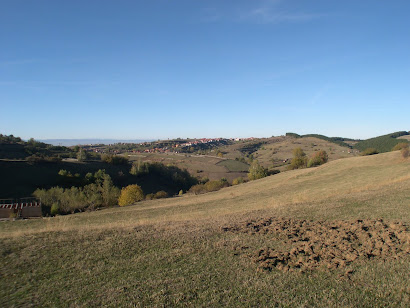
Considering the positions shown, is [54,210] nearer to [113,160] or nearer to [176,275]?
[176,275]

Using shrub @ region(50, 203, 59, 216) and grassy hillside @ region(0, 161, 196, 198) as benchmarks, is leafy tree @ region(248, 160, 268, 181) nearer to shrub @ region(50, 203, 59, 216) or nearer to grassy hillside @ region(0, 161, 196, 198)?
grassy hillside @ region(0, 161, 196, 198)

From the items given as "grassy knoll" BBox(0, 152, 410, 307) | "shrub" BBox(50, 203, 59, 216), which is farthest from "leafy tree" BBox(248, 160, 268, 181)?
"grassy knoll" BBox(0, 152, 410, 307)

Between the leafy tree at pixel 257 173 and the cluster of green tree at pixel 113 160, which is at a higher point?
the cluster of green tree at pixel 113 160

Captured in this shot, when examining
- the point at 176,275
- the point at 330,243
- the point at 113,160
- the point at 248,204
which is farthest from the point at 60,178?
the point at 330,243

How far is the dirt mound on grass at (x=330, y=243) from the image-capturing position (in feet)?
26.3

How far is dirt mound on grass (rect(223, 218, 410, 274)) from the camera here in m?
8.02

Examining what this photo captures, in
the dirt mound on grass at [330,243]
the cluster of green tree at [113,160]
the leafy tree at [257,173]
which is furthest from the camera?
the cluster of green tree at [113,160]

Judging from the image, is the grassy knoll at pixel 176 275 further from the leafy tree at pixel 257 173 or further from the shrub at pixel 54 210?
the leafy tree at pixel 257 173

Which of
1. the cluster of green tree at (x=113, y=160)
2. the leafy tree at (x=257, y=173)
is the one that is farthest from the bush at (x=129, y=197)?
the cluster of green tree at (x=113, y=160)

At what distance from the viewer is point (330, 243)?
9430 millimetres

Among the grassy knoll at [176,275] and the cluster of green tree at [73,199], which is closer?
the grassy knoll at [176,275]

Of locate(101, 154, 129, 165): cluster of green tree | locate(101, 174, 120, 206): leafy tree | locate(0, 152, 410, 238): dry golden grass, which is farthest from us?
locate(101, 154, 129, 165): cluster of green tree

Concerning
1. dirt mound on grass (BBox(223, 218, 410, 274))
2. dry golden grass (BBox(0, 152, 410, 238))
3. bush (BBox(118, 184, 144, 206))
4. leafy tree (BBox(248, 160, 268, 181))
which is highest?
dirt mound on grass (BBox(223, 218, 410, 274))

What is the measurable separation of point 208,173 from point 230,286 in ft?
321
